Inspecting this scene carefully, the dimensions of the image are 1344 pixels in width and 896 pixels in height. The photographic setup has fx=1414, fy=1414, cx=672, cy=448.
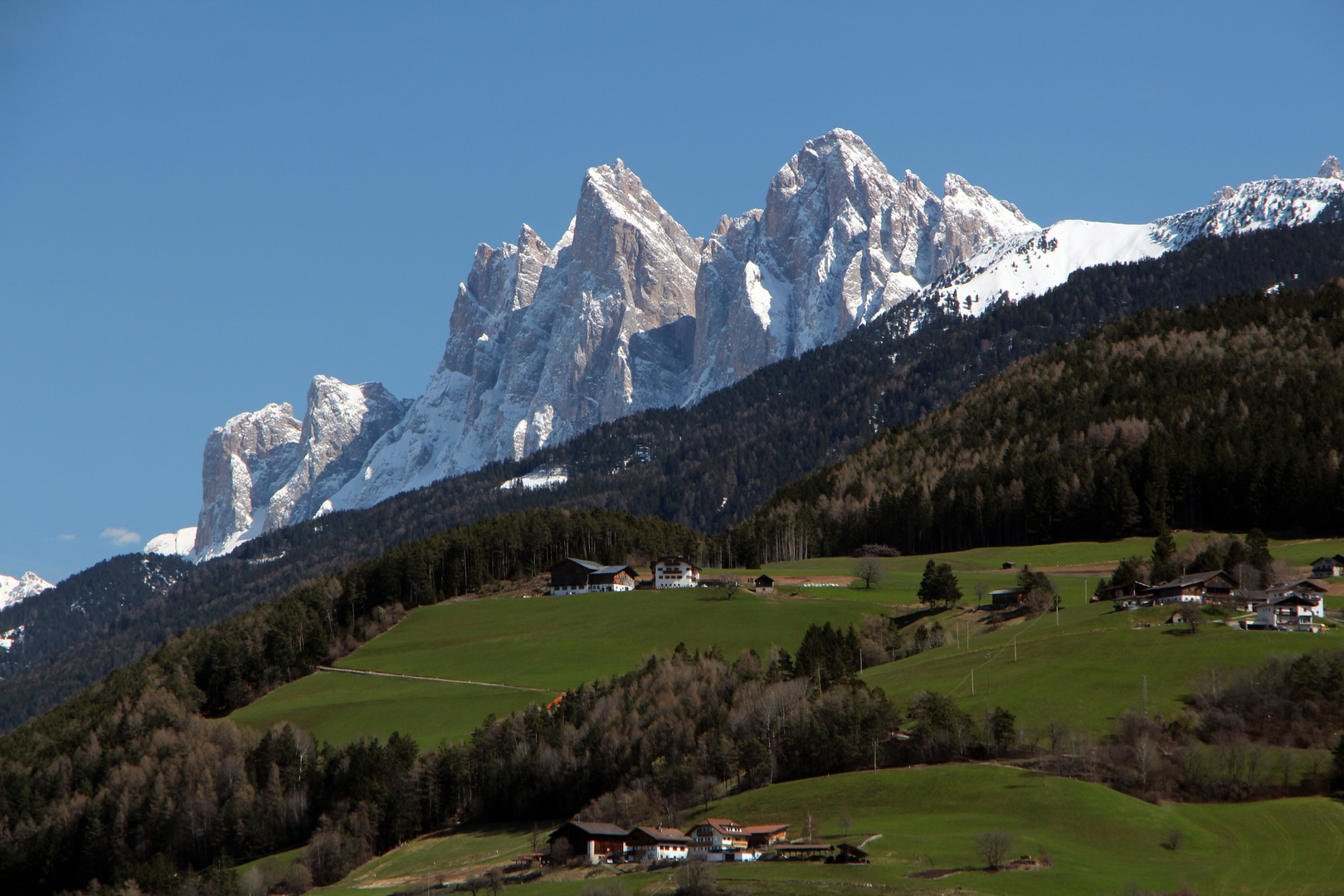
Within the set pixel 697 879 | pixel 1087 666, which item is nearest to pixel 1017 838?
pixel 697 879

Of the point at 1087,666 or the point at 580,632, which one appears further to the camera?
the point at 580,632

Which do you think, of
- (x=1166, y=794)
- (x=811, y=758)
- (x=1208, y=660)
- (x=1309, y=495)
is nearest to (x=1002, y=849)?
(x=1166, y=794)

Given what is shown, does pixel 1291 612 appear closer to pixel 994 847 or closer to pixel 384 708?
pixel 994 847

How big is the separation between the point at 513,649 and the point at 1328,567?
7600 cm

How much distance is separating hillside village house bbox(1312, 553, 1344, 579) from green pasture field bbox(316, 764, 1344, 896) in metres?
54.0

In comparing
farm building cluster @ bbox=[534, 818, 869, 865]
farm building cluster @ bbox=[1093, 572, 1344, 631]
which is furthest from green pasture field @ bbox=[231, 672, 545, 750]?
farm building cluster @ bbox=[1093, 572, 1344, 631]

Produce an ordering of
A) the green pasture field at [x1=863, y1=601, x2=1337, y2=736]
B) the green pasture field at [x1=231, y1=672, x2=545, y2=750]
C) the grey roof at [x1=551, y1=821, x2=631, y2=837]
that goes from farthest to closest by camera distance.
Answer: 1. the green pasture field at [x1=231, y1=672, x2=545, y2=750]
2. the green pasture field at [x1=863, y1=601, x2=1337, y2=736]
3. the grey roof at [x1=551, y1=821, x2=631, y2=837]

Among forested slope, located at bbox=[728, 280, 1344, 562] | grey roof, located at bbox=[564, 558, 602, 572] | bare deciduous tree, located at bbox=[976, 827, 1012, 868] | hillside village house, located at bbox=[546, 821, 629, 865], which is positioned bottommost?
hillside village house, located at bbox=[546, 821, 629, 865]

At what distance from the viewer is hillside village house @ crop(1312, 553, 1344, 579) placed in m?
126

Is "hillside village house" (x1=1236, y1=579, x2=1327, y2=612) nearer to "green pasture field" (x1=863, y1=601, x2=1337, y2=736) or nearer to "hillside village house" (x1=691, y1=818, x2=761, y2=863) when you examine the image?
"green pasture field" (x1=863, y1=601, x2=1337, y2=736)

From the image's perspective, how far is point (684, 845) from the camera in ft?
265

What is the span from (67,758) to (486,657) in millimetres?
38503

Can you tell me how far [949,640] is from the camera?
121m

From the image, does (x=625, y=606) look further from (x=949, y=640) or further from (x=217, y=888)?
(x=217, y=888)
